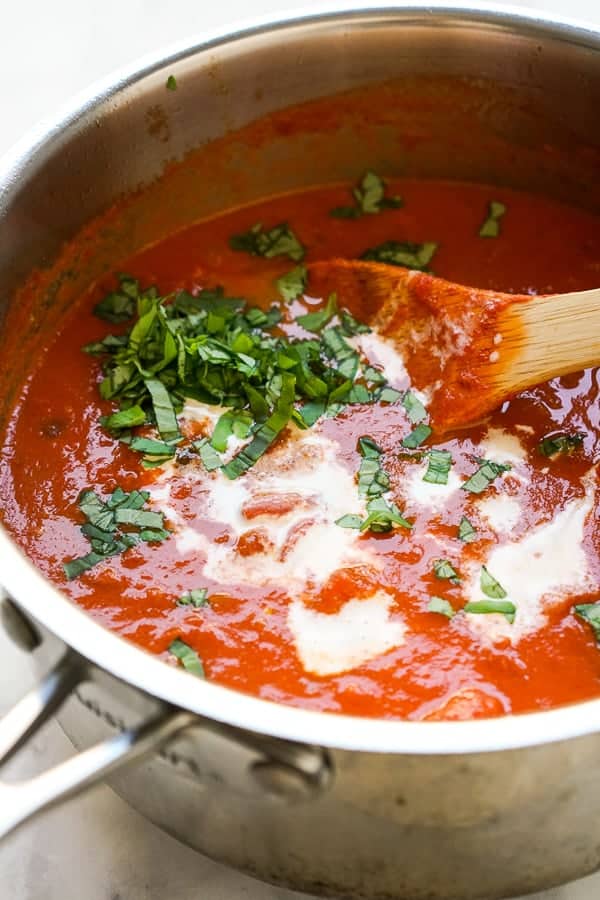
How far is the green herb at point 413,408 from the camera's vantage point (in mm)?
2041

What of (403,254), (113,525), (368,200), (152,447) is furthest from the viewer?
(368,200)

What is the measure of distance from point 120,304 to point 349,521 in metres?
0.77

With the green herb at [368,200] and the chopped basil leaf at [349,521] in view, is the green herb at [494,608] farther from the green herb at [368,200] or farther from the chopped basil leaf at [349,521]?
the green herb at [368,200]

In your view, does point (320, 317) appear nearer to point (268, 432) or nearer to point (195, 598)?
point (268, 432)

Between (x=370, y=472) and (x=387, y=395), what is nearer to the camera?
(x=370, y=472)

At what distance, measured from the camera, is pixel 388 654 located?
5.51ft

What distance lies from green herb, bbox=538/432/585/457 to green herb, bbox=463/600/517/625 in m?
0.36

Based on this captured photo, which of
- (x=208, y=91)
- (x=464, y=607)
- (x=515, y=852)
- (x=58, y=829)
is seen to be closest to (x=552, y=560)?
(x=464, y=607)

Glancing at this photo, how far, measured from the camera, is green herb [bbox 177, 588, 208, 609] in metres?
1.75

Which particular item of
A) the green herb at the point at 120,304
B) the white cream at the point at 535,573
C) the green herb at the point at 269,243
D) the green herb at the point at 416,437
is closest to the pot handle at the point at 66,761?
the white cream at the point at 535,573

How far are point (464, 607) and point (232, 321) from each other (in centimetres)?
82

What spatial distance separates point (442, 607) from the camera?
1741mm

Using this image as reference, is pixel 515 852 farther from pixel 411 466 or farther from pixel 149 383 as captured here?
pixel 149 383

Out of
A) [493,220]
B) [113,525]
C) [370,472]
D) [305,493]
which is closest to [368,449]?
[370,472]
